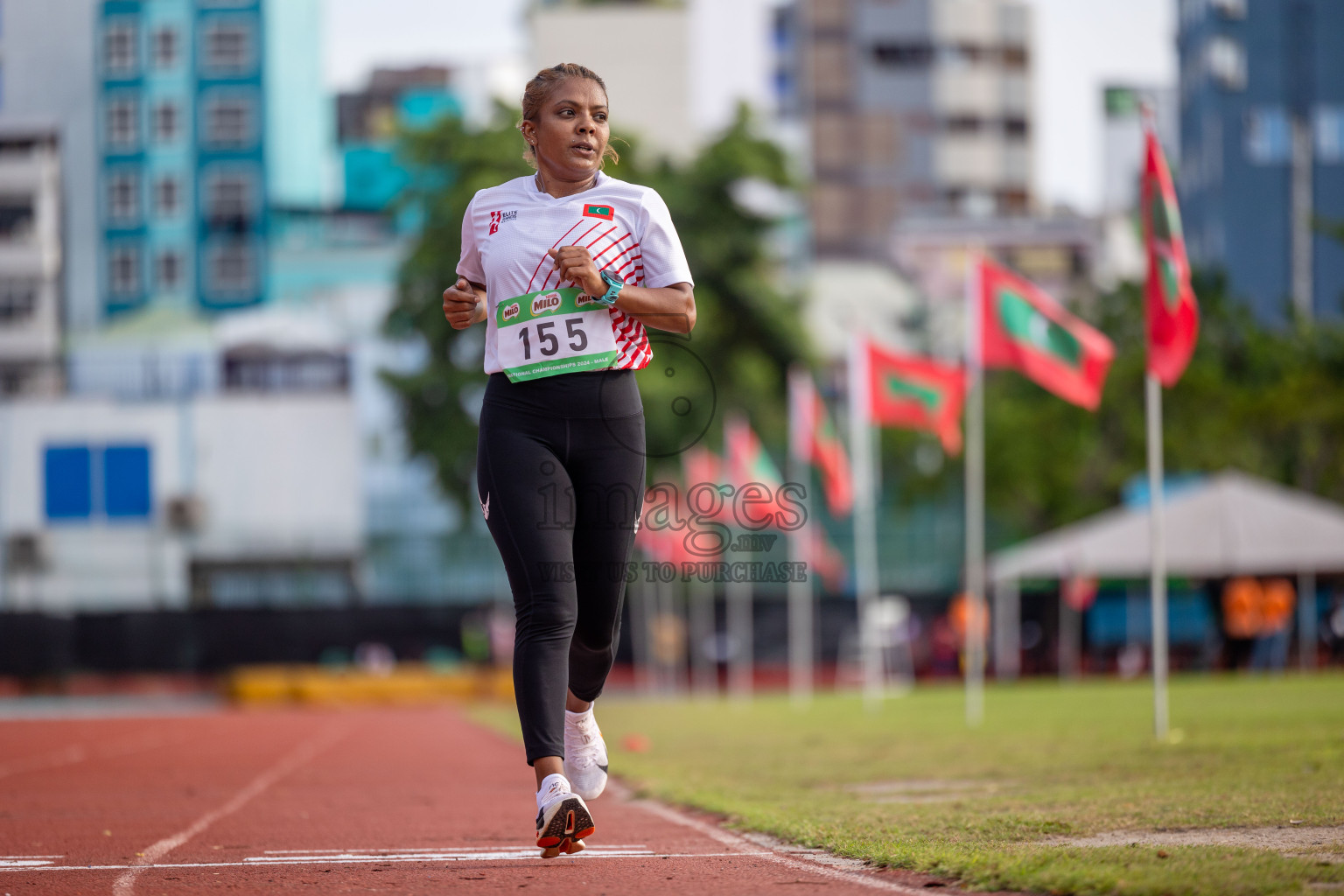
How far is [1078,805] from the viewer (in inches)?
293

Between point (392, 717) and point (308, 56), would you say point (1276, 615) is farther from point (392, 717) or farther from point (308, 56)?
point (308, 56)

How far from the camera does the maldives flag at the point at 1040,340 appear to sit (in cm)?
1684

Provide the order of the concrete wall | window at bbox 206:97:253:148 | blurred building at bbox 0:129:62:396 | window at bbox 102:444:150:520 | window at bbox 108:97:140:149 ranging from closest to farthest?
the concrete wall, window at bbox 102:444:150:520, blurred building at bbox 0:129:62:396, window at bbox 108:97:140:149, window at bbox 206:97:253:148

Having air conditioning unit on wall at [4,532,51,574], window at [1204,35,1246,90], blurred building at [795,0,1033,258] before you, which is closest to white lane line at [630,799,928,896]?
air conditioning unit on wall at [4,532,51,574]

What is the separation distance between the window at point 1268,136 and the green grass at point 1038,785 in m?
55.3

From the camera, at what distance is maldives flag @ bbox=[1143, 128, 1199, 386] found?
43.7 ft

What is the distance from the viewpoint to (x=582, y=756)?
6.31 m

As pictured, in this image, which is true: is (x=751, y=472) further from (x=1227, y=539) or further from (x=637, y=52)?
(x=637, y=52)

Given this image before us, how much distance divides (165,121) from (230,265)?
5094 mm

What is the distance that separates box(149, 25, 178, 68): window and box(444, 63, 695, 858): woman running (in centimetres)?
5949

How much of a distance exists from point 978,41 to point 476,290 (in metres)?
83.9

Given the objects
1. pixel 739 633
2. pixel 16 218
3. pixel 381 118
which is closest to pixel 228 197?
pixel 16 218

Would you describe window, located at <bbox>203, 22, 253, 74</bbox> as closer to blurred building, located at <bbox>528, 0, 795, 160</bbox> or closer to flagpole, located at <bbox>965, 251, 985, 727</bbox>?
blurred building, located at <bbox>528, 0, 795, 160</bbox>

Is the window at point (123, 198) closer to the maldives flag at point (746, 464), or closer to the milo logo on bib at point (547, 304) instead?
the maldives flag at point (746, 464)
